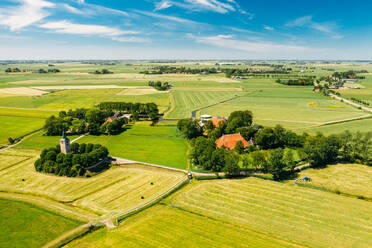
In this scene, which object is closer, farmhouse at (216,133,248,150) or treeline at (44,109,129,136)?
farmhouse at (216,133,248,150)

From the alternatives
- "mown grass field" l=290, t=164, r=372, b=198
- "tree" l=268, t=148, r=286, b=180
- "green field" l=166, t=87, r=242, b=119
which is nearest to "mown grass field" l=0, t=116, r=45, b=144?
"green field" l=166, t=87, r=242, b=119

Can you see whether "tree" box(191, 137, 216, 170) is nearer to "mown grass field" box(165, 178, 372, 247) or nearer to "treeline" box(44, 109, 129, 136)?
"mown grass field" box(165, 178, 372, 247)

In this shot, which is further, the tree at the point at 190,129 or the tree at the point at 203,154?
the tree at the point at 190,129

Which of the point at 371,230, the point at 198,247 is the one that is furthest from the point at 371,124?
the point at 198,247

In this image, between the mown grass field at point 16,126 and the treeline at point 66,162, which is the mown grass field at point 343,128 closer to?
the treeline at point 66,162

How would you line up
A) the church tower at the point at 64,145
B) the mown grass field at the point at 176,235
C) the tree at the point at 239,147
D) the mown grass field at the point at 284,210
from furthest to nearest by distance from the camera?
the tree at the point at 239,147, the church tower at the point at 64,145, the mown grass field at the point at 284,210, the mown grass field at the point at 176,235

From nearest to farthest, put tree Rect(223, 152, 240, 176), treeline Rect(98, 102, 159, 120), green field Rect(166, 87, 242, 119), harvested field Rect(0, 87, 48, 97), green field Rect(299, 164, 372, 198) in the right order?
green field Rect(299, 164, 372, 198)
tree Rect(223, 152, 240, 176)
treeline Rect(98, 102, 159, 120)
green field Rect(166, 87, 242, 119)
harvested field Rect(0, 87, 48, 97)

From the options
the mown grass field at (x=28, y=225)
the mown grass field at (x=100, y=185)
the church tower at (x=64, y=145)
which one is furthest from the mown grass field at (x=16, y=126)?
the mown grass field at (x=28, y=225)
